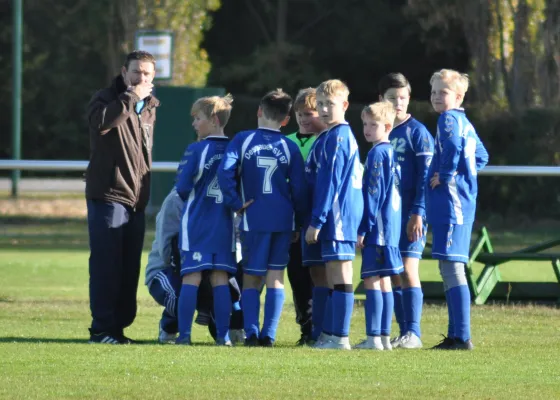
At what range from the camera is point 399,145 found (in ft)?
30.9

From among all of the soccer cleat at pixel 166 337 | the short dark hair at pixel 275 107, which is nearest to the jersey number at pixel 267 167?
the short dark hair at pixel 275 107

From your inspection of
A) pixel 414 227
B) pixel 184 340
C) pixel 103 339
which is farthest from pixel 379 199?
pixel 103 339

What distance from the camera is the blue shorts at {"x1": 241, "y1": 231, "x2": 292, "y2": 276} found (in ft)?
29.3

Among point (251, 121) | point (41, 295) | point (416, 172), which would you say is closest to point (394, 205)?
point (416, 172)

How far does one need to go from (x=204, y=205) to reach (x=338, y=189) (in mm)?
1008

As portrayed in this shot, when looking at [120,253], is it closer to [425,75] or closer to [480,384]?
[480,384]

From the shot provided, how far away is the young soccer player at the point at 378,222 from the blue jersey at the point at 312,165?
33 cm

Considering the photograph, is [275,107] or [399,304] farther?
[399,304]

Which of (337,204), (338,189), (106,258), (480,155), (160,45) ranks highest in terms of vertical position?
(160,45)

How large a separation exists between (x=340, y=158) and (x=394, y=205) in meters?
0.58

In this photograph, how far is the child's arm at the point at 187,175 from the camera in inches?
357

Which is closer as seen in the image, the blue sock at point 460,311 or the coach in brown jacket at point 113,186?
the blue sock at point 460,311

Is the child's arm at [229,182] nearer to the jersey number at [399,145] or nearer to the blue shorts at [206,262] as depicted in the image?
the blue shorts at [206,262]

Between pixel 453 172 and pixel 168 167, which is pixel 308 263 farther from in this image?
pixel 168 167
